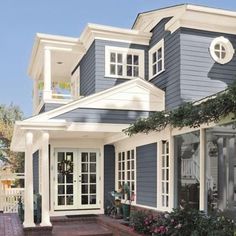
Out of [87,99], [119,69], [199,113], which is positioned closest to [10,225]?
[87,99]

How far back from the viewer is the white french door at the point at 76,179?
1150cm

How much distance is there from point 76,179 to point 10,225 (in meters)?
2.34

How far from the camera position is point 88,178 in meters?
11.8

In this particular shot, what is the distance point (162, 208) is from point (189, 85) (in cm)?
292

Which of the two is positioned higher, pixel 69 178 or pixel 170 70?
pixel 170 70

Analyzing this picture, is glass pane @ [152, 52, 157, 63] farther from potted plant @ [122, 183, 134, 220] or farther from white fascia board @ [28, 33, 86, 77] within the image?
potted plant @ [122, 183, 134, 220]

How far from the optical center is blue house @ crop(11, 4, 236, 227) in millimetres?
7434

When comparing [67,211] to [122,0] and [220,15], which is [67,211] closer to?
[220,15]

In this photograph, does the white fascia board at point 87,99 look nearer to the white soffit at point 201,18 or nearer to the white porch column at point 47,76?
the white soffit at point 201,18

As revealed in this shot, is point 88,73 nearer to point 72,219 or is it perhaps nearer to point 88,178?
point 88,178

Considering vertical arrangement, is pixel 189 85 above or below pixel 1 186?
above

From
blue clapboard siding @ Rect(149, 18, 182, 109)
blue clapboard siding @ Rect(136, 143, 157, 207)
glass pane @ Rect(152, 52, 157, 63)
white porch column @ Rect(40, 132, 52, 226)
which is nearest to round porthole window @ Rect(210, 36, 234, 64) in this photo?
blue clapboard siding @ Rect(149, 18, 182, 109)

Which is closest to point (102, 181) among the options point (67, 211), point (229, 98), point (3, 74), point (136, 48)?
point (67, 211)

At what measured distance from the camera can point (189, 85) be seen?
8.98 m
